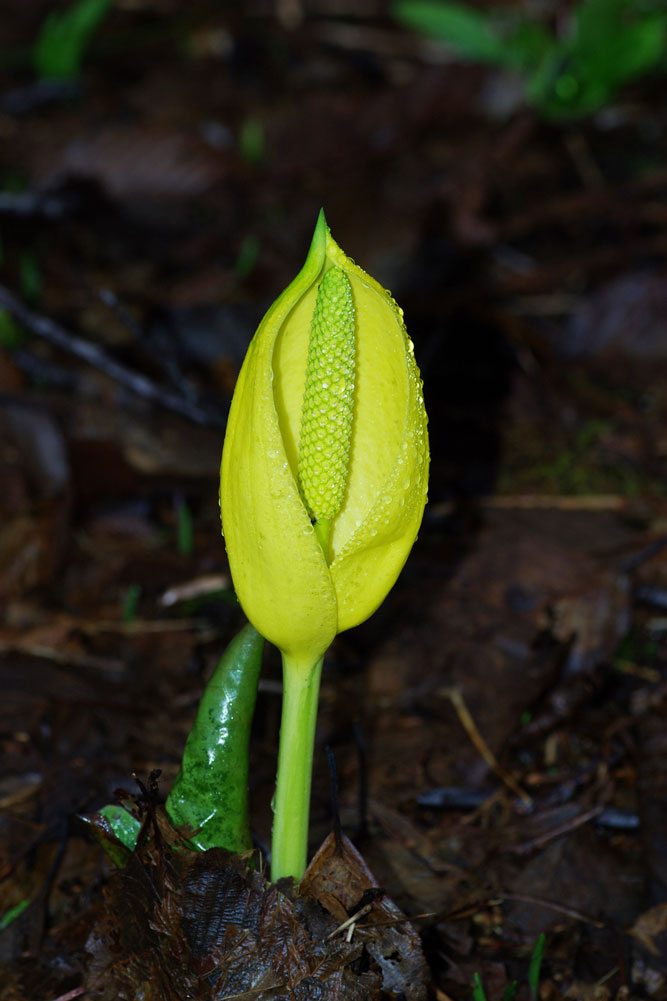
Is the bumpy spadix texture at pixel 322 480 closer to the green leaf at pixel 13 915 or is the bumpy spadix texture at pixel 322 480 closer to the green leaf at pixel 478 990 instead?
the green leaf at pixel 478 990

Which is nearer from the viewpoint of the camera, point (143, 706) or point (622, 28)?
point (143, 706)

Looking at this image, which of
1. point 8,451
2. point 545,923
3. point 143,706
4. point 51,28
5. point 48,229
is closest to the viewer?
point 545,923

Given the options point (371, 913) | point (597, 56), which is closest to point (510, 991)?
point (371, 913)

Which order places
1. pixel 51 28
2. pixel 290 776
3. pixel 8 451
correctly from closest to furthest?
pixel 290 776
pixel 8 451
pixel 51 28

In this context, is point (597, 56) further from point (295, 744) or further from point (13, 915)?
point (13, 915)

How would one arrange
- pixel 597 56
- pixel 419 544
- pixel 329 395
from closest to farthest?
pixel 329 395
pixel 419 544
pixel 597 56

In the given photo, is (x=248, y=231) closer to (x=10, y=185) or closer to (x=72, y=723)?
(x=10, y=185)

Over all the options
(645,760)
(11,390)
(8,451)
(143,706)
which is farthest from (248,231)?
(645,760)
